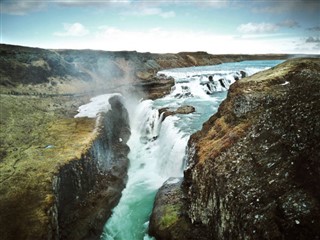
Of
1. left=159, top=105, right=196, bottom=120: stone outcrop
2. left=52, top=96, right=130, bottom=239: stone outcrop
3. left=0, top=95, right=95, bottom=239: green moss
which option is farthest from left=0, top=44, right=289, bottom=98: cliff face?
left=52, top=96, right=130, bottom=239: stone outcrop

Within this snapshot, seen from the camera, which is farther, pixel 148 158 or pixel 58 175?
pixel 148 158

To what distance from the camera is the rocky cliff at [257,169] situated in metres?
10.4

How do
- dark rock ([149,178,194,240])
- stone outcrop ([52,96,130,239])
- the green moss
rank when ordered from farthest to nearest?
stone outcrop ([52,96,130,239]), the green moss, dark rock ([149,178,194,240])

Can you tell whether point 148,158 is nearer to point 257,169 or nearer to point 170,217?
point 170,217

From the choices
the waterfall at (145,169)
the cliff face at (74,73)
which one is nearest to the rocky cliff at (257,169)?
the waterfall at (145,169)

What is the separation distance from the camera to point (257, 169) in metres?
12.4

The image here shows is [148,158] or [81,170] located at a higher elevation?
[81,170]

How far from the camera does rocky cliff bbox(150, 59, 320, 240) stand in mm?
10388

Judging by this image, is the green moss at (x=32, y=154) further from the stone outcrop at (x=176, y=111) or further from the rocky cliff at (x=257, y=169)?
the stone outcrop at (x=176, y=111)

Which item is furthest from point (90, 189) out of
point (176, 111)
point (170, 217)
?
point (176, 111)

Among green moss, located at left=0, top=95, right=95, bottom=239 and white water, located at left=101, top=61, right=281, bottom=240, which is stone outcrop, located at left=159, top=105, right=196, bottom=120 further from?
green moss, located at left=0, top=95, right=95, bottom=239

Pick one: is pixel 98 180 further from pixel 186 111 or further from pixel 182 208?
pixel 186 111

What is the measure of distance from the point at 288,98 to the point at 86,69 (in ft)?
208

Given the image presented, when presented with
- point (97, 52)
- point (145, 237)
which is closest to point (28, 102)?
point (145, 237)
